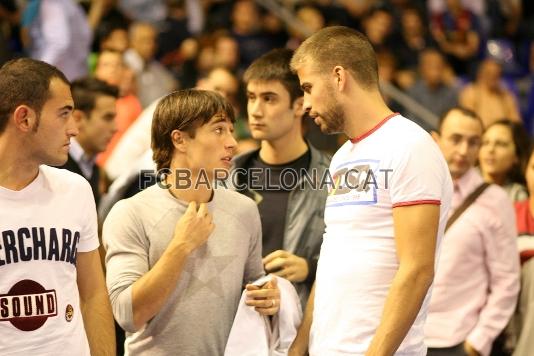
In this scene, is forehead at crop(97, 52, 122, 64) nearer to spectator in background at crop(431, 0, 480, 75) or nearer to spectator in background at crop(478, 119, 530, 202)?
spectator in background at crop(478, 119, 530, 202)

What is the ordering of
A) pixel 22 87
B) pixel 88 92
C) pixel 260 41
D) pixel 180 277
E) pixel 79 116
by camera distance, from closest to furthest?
pixel 22 87
pixel 180 277
pixel 79 116
pixel 88 92
pixel 260 41

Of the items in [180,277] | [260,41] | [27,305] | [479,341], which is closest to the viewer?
[27,305]

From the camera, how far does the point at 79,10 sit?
10.3 m

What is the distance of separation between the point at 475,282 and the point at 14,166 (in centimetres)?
285

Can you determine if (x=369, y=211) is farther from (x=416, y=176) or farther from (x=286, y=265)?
(x=286, y=265)

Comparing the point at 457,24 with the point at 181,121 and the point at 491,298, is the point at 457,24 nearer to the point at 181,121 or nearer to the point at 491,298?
the point at 491,298

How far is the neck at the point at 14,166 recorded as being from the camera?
375 cm

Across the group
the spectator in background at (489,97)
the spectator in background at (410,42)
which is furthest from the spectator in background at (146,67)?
the spectator in background at (489,97)

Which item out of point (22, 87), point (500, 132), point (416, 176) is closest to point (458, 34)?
point (500, 132)

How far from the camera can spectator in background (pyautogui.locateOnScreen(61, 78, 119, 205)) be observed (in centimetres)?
657

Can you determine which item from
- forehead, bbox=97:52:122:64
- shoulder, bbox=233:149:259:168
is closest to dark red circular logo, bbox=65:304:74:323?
shoulder, bbox=233:149:259:168

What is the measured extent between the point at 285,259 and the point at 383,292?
1.01 metres

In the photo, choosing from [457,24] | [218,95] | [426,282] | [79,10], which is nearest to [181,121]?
[218,95]

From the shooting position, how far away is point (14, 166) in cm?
377
